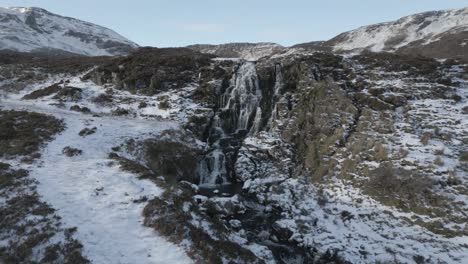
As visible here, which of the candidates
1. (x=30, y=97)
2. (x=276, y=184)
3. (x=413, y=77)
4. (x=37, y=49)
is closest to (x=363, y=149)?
(x=276, y=184)

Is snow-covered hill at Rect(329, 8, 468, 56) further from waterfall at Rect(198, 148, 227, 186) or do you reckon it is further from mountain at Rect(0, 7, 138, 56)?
mountain at Rect(0, 7, 138, 56)

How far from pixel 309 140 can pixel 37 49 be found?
109 metres

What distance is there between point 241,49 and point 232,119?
273 ft

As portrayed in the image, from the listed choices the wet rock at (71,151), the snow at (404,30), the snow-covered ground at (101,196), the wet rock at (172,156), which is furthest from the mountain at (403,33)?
the wet rock at (71,151)

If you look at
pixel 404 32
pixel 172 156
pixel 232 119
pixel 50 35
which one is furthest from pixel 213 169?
pixel 50 35

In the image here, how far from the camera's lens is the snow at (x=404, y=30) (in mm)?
90438

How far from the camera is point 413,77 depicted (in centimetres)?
3378

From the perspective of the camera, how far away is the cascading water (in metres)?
27.2

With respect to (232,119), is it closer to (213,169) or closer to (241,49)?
(213,169)

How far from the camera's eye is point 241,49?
4437 inches

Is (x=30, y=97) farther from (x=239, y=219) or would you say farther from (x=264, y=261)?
(x=264, y=261)

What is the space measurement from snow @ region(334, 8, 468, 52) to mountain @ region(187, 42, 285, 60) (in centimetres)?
1977

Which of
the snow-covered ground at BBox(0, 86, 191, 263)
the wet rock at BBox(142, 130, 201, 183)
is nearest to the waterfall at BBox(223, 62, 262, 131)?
the wet rock at BBox(142, 130, 201, 183)

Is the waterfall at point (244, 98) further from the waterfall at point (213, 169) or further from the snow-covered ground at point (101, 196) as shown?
the snow-covered ground at point (101, 196)
